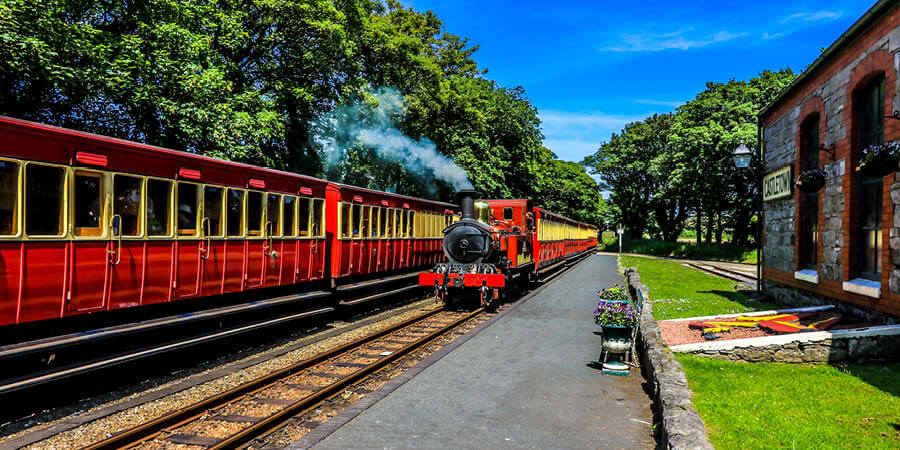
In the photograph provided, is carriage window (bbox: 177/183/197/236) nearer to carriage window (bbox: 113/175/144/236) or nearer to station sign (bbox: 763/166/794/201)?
carriage window (bbox: 113/175/144/236)

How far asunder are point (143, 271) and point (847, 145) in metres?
11.6

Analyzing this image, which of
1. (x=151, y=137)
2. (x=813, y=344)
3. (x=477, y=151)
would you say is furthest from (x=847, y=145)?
(x=477, y=151)

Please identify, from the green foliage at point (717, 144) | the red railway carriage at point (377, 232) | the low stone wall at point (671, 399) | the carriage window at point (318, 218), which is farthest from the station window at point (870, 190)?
the green foliage at point (717, 144)

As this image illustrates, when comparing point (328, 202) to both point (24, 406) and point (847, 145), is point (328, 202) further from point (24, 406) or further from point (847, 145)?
point (847, 145)

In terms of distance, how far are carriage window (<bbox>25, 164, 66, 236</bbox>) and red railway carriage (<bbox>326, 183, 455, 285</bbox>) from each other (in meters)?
6.11

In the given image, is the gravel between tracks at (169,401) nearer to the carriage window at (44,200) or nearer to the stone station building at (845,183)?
the carriage window at (44,200)

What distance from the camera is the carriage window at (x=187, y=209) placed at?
26.2 ft

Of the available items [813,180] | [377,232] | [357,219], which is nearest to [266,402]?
[357,219]

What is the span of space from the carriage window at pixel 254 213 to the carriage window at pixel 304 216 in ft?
4.34

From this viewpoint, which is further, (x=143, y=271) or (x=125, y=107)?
(x=125, y=107)

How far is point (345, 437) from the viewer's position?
529 centimetres

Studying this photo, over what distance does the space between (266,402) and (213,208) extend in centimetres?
361

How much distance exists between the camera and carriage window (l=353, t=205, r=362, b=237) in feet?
42.3

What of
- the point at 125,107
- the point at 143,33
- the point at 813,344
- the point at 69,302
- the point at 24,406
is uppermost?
the point at 143,33
